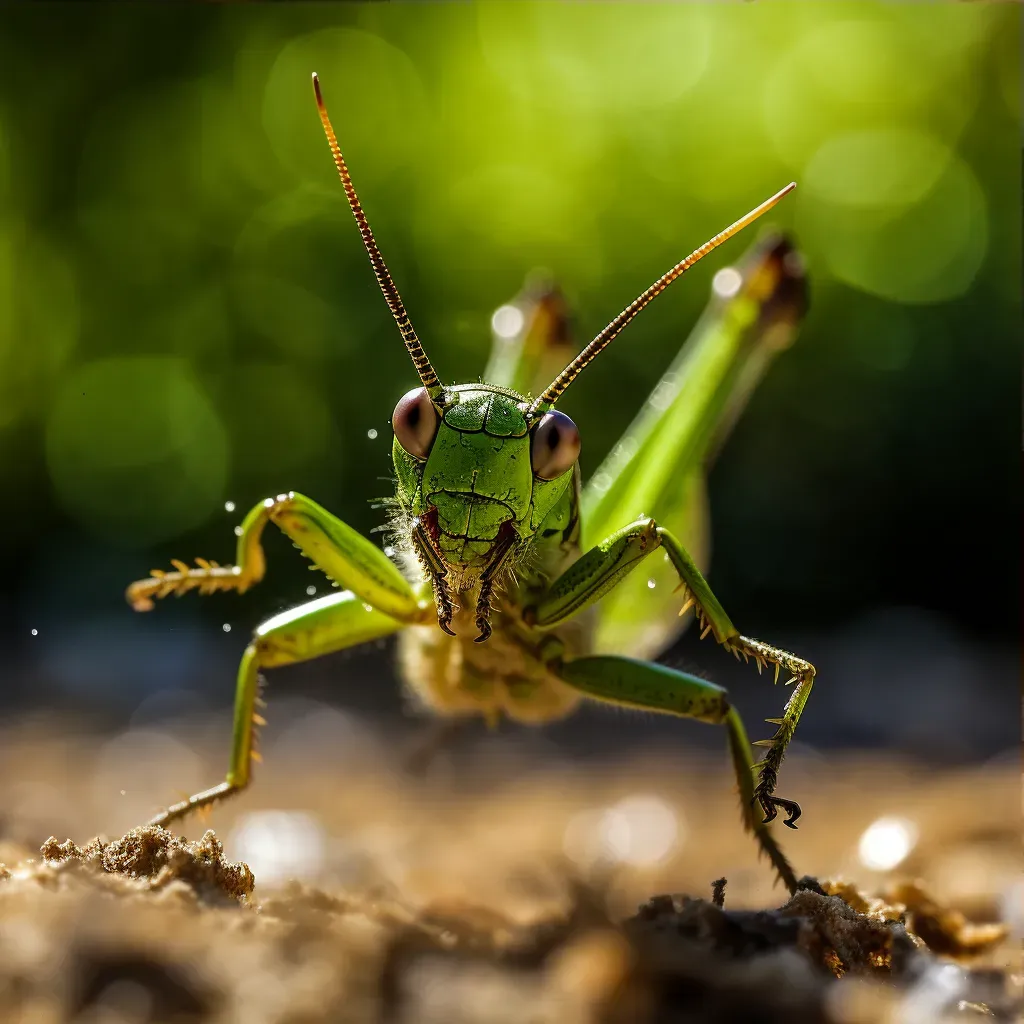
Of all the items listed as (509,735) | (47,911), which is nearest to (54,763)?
(509,735)

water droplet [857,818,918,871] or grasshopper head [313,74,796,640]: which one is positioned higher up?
grasshopper head [313,74,796,640]

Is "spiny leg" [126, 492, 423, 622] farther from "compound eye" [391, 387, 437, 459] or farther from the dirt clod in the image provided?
the dirt clod

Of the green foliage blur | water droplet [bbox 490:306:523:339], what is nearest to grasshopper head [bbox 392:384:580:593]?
water droplet [bbox 490:306:523:339]

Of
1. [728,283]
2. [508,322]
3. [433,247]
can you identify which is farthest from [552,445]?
[433,247]

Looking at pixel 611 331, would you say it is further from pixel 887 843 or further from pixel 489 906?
pixel 887 843

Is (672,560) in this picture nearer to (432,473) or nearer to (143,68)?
(432,473)

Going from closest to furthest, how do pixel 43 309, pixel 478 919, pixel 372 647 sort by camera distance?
pixel 478 919, pixel 372 647, pixel 43 309

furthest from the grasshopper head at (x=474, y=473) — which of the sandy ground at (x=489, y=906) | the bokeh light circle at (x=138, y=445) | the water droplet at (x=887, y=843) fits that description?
the bokeh light circle at (x=138, y=445)
